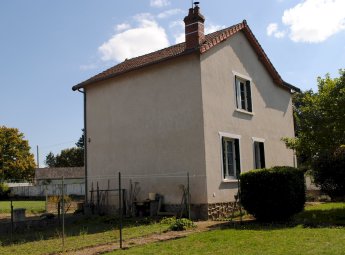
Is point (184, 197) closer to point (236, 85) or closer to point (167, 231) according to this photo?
point (167, 231)

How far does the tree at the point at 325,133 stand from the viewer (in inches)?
586

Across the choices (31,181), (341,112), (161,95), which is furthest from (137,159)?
(31,181)

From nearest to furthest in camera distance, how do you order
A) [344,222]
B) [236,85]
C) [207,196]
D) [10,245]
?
[10,245], [344,222], [207,196], [236,85]

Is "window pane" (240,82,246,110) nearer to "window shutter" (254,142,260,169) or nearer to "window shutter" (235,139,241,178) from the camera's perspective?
"window shutter" (254,142,260,169)

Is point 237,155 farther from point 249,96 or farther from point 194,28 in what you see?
point 194,28

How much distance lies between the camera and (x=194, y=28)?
55.6ft

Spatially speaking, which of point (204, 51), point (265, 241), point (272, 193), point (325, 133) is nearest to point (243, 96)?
point (204, 51)

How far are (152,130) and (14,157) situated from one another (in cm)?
5296

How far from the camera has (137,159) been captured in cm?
1773

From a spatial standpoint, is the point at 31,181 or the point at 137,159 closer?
the point at 137,159

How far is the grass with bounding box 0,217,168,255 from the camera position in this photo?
1057 cm

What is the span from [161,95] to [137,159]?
2.78 meters

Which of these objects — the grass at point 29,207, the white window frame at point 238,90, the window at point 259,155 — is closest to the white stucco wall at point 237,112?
the white window frame at point 238,90

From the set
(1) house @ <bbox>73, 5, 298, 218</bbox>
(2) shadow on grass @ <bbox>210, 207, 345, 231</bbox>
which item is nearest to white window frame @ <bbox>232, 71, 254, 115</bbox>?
(1) house @ <bbox>73, 5, 298, 218</bbox>
